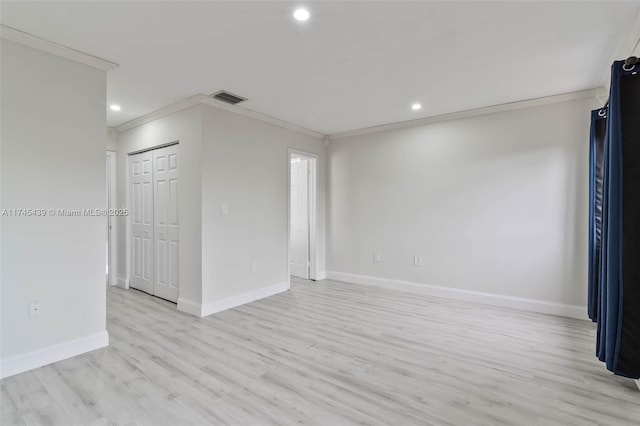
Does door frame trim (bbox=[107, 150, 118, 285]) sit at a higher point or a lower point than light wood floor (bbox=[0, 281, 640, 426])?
higher

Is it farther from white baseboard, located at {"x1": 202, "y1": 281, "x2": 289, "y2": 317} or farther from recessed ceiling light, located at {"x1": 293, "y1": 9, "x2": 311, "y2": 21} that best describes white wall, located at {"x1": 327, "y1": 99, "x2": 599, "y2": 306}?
recessed ceiling light, located at {"x1": 293, "y1": 9, "x2": 311, "y2": 21}

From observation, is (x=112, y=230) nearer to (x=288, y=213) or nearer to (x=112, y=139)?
(x=112, y=139)

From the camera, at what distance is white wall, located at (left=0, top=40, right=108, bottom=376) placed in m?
2.26

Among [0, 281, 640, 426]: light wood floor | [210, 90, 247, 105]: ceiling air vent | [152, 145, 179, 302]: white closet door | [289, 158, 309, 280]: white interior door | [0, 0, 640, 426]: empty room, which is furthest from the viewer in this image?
[289, 158, 309, 280]: white interior door

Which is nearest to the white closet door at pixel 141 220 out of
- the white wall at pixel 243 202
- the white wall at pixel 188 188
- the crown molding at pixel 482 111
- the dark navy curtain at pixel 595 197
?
the white wall at pixel 188 188

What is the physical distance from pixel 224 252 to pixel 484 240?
337 cm

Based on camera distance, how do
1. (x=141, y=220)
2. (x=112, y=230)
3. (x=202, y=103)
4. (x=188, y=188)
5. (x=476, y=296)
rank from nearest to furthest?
(x=202, y=103), (x=188, y=188), (x=476, y=296), (x=141, y=220), (x=112, y=230)

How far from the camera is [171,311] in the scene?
371 centimetres

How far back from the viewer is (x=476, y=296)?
409 cm

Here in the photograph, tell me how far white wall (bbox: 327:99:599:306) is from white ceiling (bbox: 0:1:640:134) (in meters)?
0.53

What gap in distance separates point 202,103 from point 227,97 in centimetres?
30

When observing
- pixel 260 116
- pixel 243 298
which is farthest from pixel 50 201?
pixel 260 116

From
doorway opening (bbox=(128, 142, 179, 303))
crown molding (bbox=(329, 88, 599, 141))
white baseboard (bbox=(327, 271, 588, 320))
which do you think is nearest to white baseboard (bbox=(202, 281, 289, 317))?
doorway opening (bbox=(128, 142, 179, 303))

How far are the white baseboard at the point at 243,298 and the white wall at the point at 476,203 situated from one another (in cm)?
133
